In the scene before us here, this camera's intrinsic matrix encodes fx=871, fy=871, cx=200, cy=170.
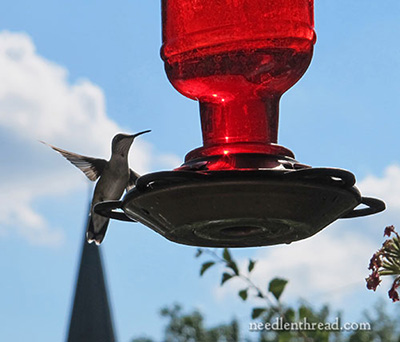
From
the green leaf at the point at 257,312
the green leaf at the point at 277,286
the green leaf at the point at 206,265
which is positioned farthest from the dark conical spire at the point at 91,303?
the green leaf at the point at 277,286

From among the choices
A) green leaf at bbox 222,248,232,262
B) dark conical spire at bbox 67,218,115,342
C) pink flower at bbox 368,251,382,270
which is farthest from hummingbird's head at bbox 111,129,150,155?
dark conical spire at bbox 67,218,115,342

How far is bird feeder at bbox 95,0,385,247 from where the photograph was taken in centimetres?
245

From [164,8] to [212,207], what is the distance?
0.92 m

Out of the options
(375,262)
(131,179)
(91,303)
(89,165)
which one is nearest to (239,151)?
(375,262)

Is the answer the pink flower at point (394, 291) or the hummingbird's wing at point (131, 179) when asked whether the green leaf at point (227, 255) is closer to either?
the hummingbird's wing at point (131, 179)

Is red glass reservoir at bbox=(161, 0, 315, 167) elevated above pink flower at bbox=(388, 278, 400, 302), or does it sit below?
above

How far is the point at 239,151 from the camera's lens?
8.91 ft

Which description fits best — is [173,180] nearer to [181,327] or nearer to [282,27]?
[282,27]

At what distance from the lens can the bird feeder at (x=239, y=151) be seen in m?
2.45

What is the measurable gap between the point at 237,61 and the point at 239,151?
0.32 m

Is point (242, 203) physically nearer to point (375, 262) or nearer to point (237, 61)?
point (375, 262)

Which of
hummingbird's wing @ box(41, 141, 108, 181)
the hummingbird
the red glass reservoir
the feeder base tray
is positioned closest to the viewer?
the feeder base tray

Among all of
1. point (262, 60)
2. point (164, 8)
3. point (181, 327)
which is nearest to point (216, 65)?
point (262, 60)

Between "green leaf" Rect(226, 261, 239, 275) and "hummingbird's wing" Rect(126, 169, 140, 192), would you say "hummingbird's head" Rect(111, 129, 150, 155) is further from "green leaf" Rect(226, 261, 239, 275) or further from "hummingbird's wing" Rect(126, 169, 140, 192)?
"green leaf" Rect(226, 261, 239, 275)
